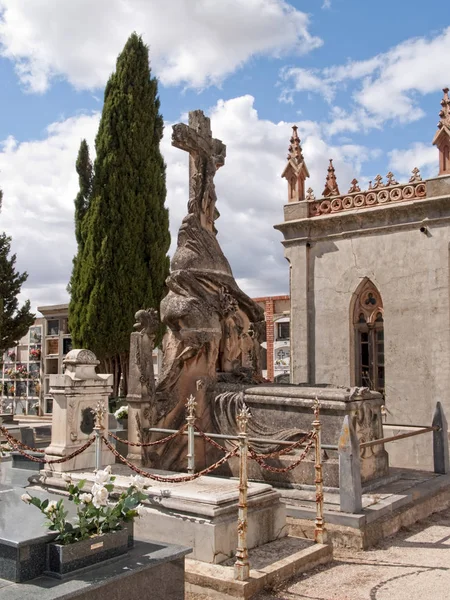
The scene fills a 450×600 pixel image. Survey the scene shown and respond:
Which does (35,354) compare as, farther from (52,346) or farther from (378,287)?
(378,287)

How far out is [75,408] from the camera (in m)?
10.1

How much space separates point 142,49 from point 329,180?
1091 cm

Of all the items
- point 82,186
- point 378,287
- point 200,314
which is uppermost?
point 82,186

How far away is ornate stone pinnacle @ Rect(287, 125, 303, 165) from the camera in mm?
17156

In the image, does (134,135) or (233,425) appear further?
(134,135)

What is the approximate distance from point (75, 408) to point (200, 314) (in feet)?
8.11

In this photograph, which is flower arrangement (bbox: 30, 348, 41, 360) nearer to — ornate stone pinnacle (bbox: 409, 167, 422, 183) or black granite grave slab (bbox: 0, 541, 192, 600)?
ornate stone pinnacle (bbox: 409, 167, 422, 183)

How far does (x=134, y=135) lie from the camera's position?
22.5 metres

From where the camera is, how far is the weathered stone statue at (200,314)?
9.93 metres

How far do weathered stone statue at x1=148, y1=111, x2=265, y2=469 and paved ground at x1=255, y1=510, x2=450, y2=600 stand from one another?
3.45 metres

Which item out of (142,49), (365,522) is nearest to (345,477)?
(365,522)

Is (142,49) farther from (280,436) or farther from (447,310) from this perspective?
(280,436)

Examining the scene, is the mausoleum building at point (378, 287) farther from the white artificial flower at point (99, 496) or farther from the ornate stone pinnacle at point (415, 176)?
the white artificial flower at point (99, 496)

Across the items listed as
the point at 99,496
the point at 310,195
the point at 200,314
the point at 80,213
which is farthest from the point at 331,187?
the point at 99,496
